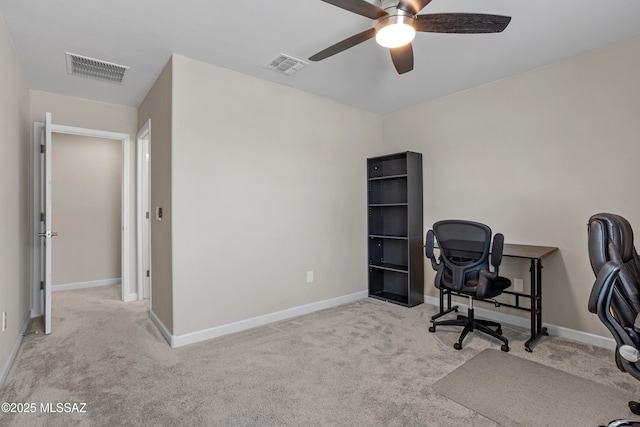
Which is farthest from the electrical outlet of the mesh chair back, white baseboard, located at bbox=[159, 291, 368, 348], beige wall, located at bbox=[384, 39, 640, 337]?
white baseboard, located at bbox=[159, 291, 368, 348]

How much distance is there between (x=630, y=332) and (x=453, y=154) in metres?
2.65

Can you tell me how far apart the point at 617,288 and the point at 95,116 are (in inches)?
194

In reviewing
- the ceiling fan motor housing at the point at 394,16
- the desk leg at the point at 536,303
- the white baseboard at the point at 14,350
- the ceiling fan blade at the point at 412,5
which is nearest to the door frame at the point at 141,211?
the white baseboard at the point at 14,350

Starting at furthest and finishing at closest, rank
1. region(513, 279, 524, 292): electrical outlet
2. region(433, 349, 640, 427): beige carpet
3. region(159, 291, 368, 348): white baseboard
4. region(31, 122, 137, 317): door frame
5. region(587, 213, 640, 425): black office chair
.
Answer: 1. region(31, 122, 137, 317): door frame
2. region(513, 279, 524, 292): electrical outlet
3. region(159, 291, 368, 348): white baseboard
4. region(433, 349, 640, 427): beige carpet
5. region(587, 213, 640, 425): black office chair

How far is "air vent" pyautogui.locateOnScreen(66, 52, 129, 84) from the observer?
2.85 meters

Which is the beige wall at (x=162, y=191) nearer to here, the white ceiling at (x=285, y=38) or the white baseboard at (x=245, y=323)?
the white baseboard at (x=245, y=323)

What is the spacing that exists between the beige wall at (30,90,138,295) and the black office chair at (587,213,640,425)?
15.0 feet

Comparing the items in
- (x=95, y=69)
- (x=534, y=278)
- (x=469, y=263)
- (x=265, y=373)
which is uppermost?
(x=95, y=69)

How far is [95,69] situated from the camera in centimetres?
303

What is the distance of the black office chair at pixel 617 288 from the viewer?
57.2 inches

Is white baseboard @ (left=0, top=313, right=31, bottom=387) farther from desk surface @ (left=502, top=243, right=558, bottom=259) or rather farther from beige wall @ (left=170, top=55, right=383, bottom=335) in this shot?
desk surface @ (left=502, top=243, right=558, bottom=259)

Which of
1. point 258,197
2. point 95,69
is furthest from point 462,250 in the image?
point 95,69

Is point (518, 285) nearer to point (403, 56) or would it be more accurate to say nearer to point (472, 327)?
point (472, 327)

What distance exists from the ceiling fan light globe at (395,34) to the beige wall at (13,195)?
2534 millimetres
